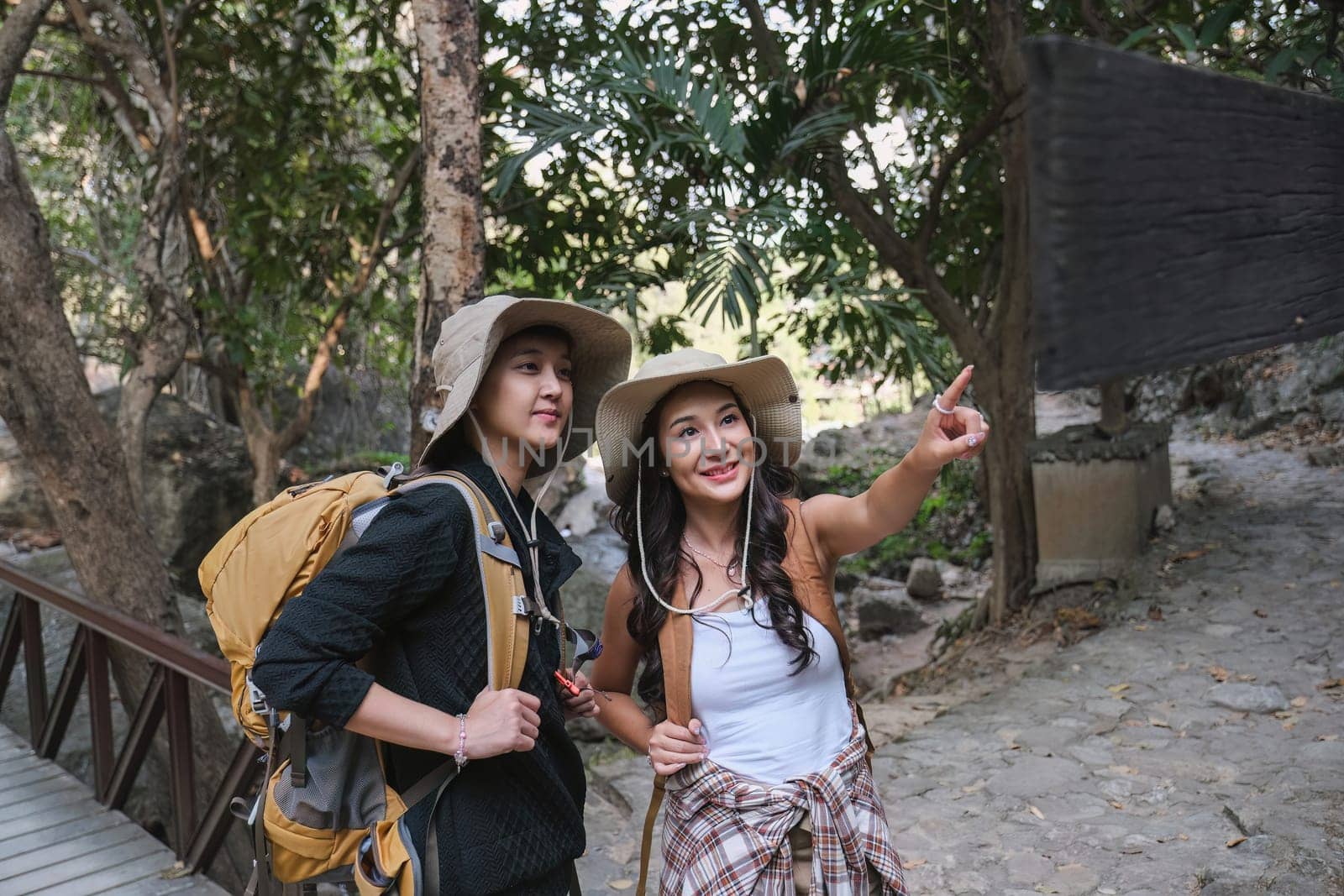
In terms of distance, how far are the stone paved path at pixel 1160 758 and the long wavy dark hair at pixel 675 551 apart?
1881 mm

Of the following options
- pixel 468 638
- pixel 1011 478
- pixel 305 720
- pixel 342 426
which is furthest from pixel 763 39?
pixel 342 426

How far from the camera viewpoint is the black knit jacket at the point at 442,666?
4.70 ft

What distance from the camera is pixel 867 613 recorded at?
833cm

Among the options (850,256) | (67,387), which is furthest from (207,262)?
(850,256)

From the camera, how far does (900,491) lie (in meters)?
1.77

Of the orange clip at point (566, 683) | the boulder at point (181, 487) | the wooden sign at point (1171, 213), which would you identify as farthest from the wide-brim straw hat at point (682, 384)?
the boulder at point (181, 487)

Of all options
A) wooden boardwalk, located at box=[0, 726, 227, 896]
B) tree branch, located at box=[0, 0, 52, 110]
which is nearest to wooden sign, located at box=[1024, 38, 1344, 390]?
wooden boardwalk, located at box=[0, 726, 227, 896]

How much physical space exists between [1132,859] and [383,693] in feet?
9.11

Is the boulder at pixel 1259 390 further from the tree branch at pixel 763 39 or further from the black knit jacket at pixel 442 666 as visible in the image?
the black knit jacket at pixel 442 666

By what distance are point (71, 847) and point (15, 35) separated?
3.03m

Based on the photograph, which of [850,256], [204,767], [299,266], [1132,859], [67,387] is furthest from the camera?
[299,266]

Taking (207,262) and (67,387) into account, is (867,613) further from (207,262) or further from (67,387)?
(67,387)

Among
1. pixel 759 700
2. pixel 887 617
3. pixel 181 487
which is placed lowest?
pixel 887 617

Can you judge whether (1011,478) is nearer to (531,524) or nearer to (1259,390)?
(531,524)
